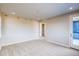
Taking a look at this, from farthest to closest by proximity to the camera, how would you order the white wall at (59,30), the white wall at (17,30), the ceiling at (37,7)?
the white wall at (17,30)
the white wall at (59,30)
the ceiling at (37,7)

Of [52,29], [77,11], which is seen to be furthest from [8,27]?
[77,11]

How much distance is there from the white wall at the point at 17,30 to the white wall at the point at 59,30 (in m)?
1.48

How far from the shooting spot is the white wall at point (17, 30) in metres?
5.22

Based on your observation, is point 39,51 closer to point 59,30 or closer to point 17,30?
point 59,30

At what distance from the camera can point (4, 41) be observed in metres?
5.12

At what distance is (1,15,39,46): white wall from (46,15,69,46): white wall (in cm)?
148

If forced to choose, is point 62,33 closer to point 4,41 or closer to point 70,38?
point 70,38

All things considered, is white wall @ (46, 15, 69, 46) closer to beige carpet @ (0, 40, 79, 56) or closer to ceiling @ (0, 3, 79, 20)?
beige carpet @ (0, 40, 79, 56)

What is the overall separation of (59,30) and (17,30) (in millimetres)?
2476

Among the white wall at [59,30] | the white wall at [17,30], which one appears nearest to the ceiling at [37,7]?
the white wall at [59,30]

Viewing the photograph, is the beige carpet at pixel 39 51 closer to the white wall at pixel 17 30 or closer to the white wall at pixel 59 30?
the white wall at pixel 59 30

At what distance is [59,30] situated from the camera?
5484 mm

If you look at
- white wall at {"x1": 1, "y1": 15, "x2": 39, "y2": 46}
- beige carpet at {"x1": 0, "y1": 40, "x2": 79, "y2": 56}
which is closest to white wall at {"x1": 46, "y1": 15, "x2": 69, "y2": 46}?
beige carpet at {"x1": 0, "y1": 40, "x2": 79, "y2": 56}

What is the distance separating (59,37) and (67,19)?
1.17 meters
